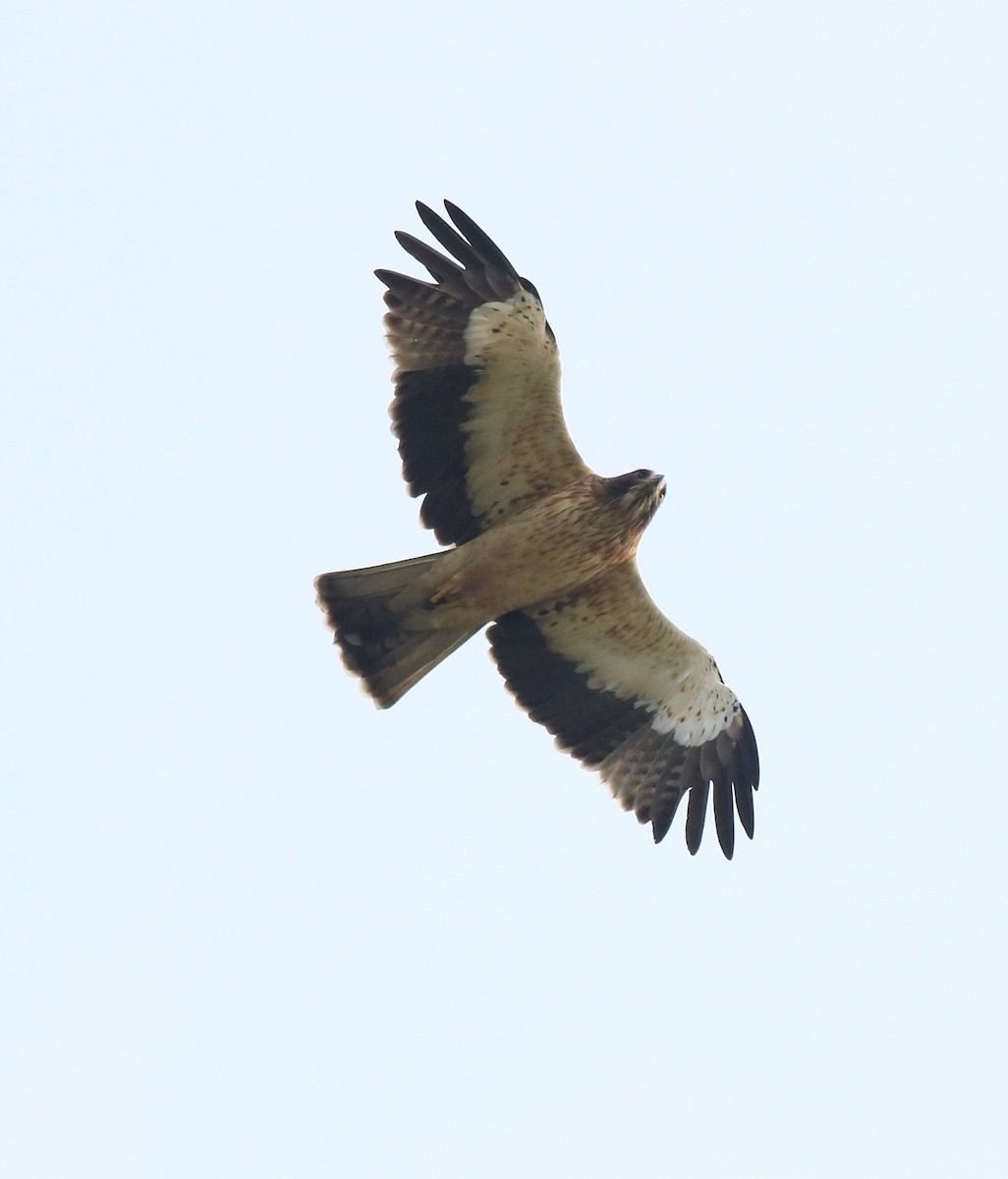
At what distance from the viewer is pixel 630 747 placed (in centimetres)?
1088

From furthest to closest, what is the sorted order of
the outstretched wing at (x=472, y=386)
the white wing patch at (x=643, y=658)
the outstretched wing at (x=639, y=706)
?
the outstretched wing at (x=639, y=706) → the white wing patch at (x=643, y=658) → the outstretched wing at (x=472, y=386)

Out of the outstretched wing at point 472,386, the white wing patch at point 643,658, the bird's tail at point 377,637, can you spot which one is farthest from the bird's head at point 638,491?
the bird's tail at point 377,637

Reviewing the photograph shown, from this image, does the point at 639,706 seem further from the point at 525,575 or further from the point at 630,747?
the point at 525,575

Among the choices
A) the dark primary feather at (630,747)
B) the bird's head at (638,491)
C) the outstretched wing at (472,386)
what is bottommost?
the dark primary feather at (630,747)

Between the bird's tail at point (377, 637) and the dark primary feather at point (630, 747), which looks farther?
the dark primary feather at point (630, 747)

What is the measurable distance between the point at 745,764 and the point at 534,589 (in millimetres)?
1838

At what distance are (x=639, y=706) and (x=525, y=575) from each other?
135 centimetres

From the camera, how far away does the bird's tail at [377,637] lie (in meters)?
10.2

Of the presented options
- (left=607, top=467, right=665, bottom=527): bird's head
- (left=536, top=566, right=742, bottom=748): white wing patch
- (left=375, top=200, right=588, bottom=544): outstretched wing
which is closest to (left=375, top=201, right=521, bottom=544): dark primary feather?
(left=375, top=200, right=588, bottom=544): outstretched wing

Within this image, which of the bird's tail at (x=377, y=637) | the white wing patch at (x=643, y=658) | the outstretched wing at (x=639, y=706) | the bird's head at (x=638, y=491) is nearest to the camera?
the bird's head at (x=638, y=491)

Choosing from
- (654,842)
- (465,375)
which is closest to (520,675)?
(654,842)

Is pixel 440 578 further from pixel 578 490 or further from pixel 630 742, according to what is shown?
pixel 630 742

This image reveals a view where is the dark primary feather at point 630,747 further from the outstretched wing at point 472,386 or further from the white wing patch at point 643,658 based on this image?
the outstretched wing at point 472,386

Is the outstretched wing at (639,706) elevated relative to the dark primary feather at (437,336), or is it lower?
lower
